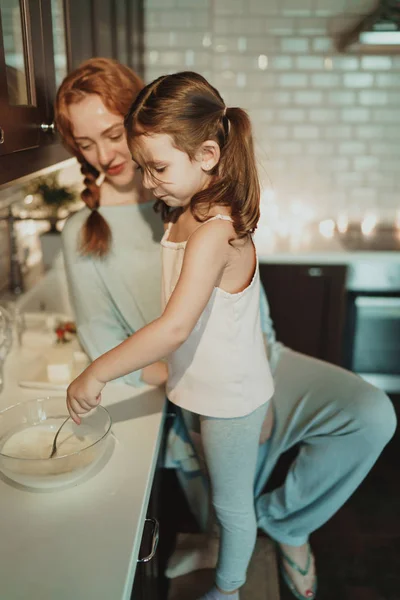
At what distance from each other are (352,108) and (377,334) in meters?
1.25

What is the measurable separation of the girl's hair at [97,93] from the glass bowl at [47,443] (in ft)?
1.51

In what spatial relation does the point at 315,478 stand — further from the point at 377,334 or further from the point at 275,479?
the point at 377,334

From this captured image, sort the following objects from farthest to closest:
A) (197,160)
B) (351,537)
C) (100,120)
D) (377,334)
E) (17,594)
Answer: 1. (377,334)
2. (351,537)
3. (100,120)
4. (197,160)
5. (17,594)

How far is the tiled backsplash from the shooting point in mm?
2961

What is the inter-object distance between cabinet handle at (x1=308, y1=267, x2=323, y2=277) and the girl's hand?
1697 mm

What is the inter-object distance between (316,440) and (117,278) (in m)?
0.75

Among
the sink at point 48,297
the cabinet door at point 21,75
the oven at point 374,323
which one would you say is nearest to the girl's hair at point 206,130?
the cabinet door at point 21,75

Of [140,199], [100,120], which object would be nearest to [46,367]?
[140,199]

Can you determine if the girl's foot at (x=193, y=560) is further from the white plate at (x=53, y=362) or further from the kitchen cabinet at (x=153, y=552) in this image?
the white plate at (x=53, y=362)

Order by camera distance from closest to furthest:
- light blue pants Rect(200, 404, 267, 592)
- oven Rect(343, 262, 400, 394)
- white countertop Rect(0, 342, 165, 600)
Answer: white countertop Rect(0, 342, 165, 600)
light blue pants Rect(200, 404, 267, 592)
oven Rect(343, 262, 400, 394)

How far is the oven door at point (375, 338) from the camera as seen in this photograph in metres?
2.68

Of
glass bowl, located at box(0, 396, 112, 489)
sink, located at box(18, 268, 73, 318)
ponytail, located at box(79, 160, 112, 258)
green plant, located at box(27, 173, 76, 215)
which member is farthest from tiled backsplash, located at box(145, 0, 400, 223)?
glass bowl, located at box(0, 396, 112, 489)

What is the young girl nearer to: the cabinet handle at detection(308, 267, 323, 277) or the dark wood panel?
the dark wood panel

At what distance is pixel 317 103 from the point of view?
3076mm
